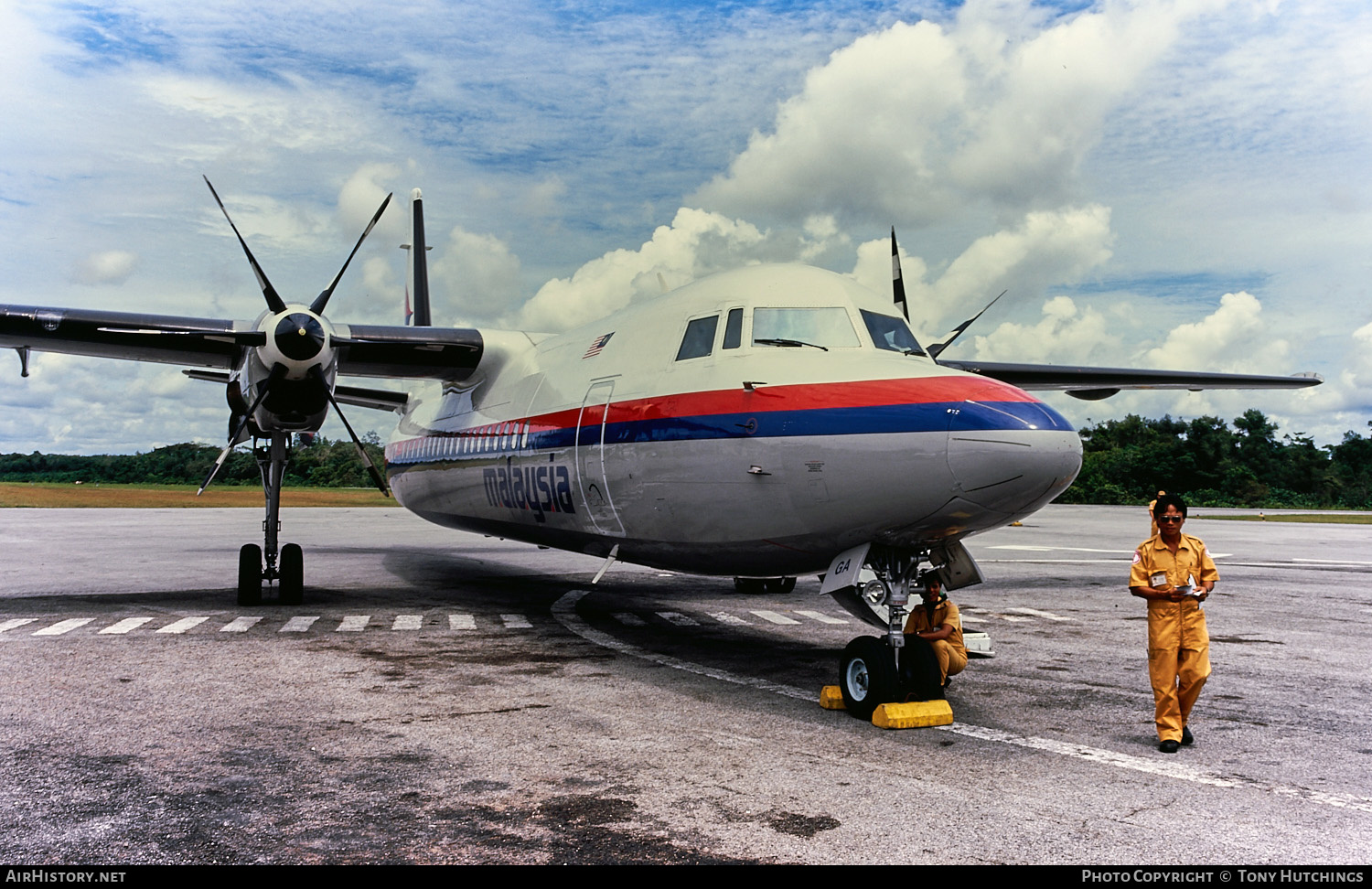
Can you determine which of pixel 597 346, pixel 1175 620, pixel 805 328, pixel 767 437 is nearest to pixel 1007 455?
pixel 1175 620

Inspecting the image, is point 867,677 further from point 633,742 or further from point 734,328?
point 734,328

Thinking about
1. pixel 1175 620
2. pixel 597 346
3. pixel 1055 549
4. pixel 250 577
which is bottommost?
pixel 1055 549

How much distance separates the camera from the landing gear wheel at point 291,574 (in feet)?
40.2

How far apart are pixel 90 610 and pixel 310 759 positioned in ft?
26.4

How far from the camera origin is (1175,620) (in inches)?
227

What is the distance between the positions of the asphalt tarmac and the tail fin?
882cm

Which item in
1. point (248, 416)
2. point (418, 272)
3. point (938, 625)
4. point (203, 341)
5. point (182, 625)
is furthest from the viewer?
point (418, 272)

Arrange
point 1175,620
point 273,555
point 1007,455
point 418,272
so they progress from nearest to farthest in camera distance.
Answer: point 1007,455
point 1175,620
point 273,555
point 418,272

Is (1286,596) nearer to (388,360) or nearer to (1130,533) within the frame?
(388,360)

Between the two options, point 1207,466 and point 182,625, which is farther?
point 1207,466

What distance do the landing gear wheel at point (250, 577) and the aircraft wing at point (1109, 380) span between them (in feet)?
36.5

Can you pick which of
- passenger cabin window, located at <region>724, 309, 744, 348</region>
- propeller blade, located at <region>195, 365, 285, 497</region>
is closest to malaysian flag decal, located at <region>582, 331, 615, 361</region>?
passenger cabin window, located at <region>724, 309, 744, 348</region>

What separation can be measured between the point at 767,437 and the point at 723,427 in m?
0.45

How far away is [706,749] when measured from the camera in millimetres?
5504
